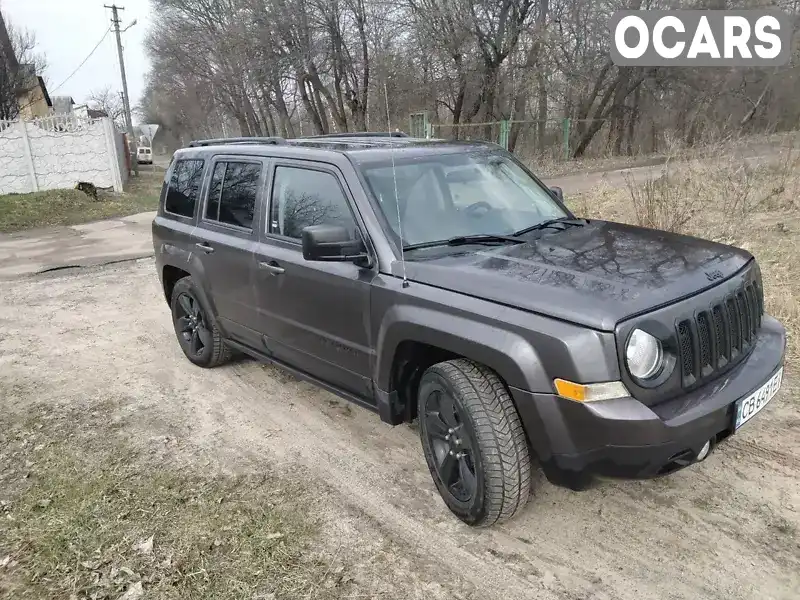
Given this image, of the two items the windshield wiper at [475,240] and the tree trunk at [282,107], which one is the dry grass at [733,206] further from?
the tree trunk at [282,107]

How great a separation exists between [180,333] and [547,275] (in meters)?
3.70

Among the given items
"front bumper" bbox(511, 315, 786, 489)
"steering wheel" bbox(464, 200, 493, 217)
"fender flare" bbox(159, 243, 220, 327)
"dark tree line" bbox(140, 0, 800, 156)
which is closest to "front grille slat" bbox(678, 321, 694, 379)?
"front bumper" bbox(511, 315, 786, 489)

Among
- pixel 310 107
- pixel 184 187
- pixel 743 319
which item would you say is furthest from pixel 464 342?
pixel 310 107

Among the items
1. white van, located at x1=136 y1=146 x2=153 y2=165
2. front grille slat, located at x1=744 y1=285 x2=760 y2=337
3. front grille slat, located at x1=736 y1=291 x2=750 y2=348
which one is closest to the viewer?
front grille slat, located at x1=736 y1=291 x2=750 y2=348

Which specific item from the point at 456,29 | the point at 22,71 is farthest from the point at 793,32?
the point at 22,71

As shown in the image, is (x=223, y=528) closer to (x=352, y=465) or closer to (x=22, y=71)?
(x=352, y=465)

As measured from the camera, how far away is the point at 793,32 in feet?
73.0

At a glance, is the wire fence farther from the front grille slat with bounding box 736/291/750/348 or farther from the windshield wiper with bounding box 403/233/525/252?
the front grille slat with bounding box 736/291/750/348

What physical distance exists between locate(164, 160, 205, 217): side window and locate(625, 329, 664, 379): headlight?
3564 mm

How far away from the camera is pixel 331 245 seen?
3.15m

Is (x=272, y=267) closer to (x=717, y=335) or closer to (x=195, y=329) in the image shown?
(x=195, y=329)

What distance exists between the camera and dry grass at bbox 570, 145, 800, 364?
692cm

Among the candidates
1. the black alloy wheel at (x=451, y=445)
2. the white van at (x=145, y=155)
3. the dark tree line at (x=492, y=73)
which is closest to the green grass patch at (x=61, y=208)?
the dark tree line at (x=492, y=73)

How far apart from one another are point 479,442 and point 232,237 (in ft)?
7.95
